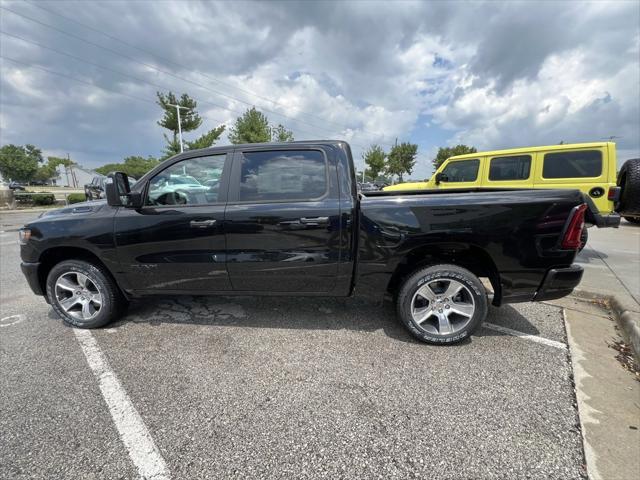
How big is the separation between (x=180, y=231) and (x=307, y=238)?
119 centimetres

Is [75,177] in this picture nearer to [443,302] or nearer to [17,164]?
[17,164]

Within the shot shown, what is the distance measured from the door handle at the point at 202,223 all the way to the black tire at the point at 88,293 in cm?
118

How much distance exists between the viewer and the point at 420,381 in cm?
234

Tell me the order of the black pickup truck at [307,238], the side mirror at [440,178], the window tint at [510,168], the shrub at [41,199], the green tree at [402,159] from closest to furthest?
the black pickup truck at [307,238]
the window tint at [510,168]
the side mirror at [440,178]
the shrub at [41,199]
the green tree at [402,159]

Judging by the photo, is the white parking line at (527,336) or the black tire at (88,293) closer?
the white parking line at (527,336)

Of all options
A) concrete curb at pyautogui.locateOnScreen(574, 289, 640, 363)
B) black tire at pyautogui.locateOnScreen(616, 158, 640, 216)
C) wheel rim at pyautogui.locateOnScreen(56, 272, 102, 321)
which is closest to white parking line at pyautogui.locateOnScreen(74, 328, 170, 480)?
wheel rim at pyautogui.locateOnScreen(56, 272, 102, 321)

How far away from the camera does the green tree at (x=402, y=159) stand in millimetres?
43875

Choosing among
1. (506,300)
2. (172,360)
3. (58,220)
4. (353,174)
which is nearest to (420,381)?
(506,300)

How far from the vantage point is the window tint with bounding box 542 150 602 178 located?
586cm

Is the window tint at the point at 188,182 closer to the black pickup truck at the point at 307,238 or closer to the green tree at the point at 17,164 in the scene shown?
the black pickup truck at the point at 307,238

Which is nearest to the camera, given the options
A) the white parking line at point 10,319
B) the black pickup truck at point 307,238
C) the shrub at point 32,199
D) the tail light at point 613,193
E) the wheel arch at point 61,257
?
the black pickup truck at point 307,238

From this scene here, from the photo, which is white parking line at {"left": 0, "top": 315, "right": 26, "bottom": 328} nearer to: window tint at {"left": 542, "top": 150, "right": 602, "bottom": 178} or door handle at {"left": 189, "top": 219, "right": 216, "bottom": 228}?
door handle at {"left": 189, "top": 219, "right": 216, "bottom": 228}

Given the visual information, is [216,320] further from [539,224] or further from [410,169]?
[410,169]

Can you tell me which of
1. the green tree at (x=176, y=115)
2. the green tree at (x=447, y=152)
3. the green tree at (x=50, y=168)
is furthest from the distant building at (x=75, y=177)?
the green tree at (x=447, y=152)
